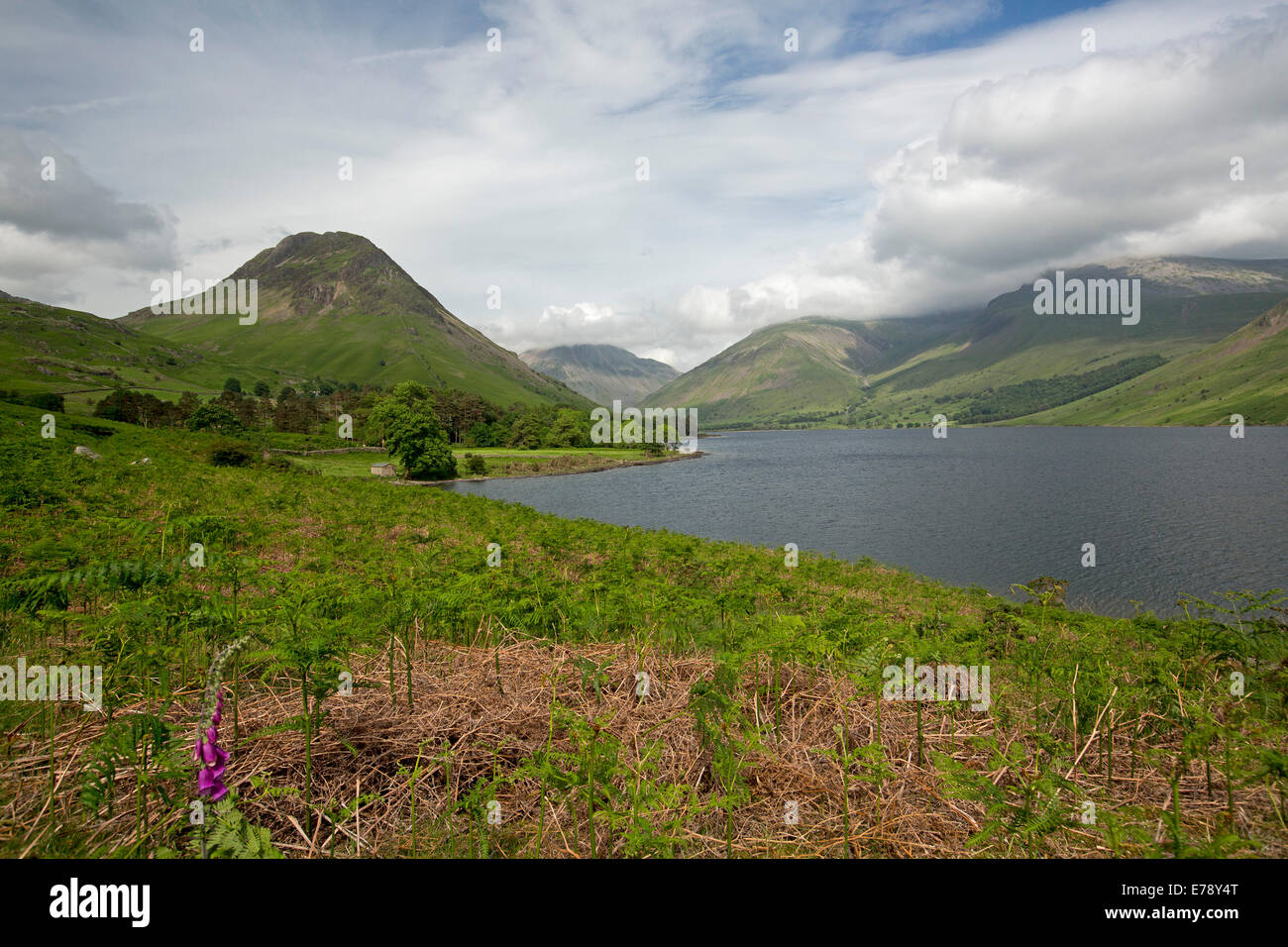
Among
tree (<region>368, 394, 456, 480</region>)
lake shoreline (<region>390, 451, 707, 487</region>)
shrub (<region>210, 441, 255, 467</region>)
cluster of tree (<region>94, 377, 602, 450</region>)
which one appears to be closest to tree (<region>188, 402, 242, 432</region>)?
cluster of tree (<region>94, 377, 602, 450</region>)

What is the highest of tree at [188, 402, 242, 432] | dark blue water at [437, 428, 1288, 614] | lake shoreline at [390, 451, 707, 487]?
tree at [188, 402, 242, 432]

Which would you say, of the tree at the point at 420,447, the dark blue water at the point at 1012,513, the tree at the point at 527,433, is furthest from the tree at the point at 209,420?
the tree at the point at 527,433

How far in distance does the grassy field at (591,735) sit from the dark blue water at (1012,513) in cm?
2695

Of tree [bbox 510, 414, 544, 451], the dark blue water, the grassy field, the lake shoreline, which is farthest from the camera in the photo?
tree [bbox 510, 414, 544, 451]

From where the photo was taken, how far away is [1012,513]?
2063 inches

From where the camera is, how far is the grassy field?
336 centimetres

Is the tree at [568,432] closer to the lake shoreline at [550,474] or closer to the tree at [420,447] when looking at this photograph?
the lake shoreline at [550,474]

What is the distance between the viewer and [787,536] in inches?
1780

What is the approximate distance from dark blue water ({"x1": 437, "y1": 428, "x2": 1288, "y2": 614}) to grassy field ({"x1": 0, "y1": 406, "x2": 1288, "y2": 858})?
2695 cm

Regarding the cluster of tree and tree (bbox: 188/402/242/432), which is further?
the cluster of tree

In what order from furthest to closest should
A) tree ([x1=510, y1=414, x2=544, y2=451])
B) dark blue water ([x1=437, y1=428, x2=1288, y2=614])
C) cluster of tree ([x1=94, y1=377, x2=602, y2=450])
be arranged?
1. tree ([x1=510, y1=414, x2=544, y2=451])
2. cluster of tree ([x1=94, y1=377, x2=602, y2=450])
3. dark blue water ([x1=437, y1=428, x2=1288, y2=614])

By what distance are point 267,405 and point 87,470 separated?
144 m

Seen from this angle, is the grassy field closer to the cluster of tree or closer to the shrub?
the shrub
